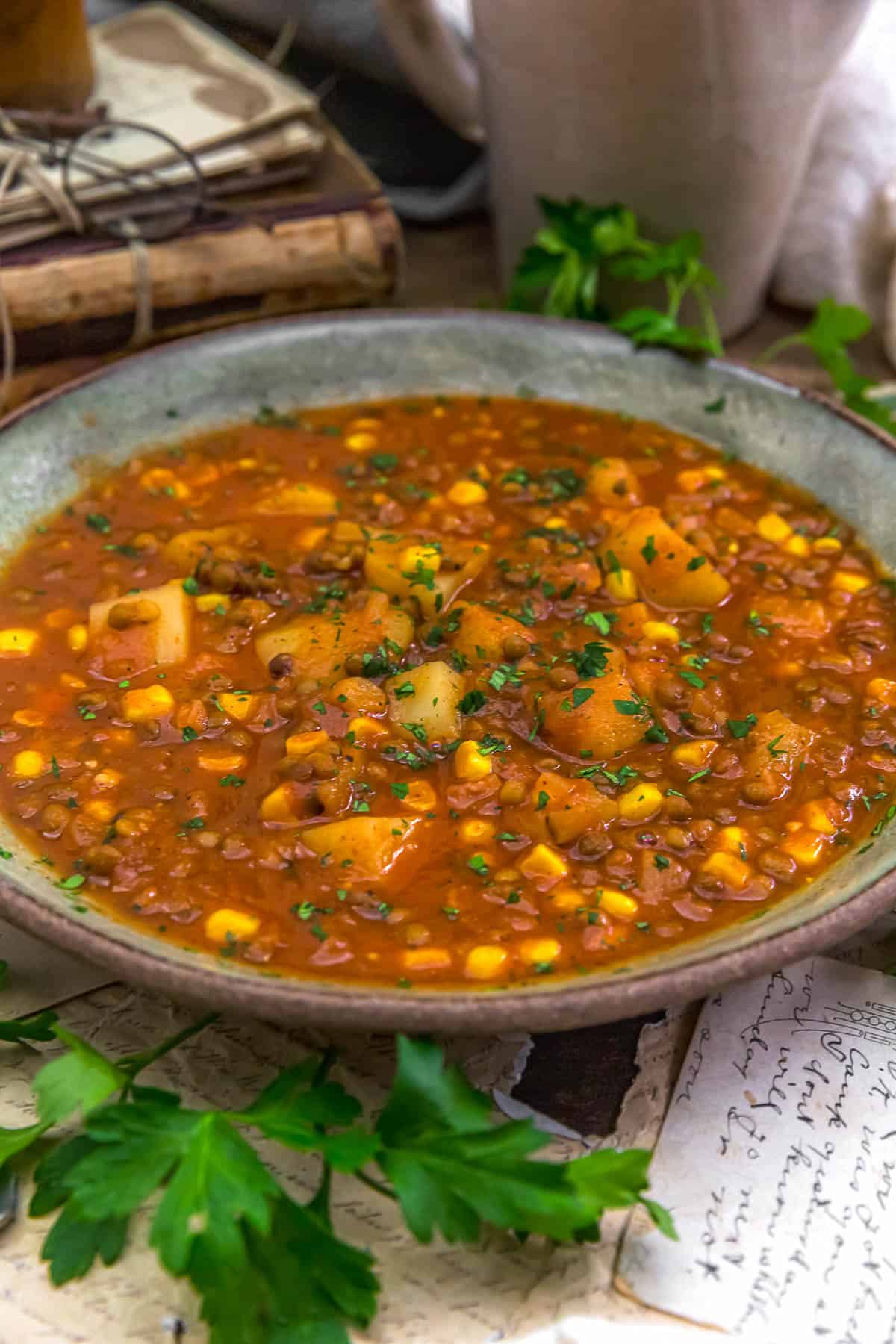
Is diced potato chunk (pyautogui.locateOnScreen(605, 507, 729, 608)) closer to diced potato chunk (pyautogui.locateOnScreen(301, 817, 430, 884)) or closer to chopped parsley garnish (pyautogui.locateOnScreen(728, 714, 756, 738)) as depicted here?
chopped parsley garnish (pyautogui.locateOnScreen(728, 714, 756, 738))

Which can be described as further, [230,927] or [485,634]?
[485,634]

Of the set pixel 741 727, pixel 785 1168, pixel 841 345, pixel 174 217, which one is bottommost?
pixel 785 1168

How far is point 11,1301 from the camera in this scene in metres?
2.45

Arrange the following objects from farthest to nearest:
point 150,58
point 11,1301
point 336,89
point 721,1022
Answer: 1. point 336,89
2. point 150,58
3. point 721,1022
4. point 11,1301

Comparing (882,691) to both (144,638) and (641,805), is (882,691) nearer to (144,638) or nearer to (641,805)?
(641,805)

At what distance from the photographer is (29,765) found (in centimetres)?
304

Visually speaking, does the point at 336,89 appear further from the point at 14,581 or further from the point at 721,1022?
the point at 721,1022

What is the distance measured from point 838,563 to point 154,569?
1.78 m

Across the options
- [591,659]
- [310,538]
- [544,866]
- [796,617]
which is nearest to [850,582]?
[796,617]

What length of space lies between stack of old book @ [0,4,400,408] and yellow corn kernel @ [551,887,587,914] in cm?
264

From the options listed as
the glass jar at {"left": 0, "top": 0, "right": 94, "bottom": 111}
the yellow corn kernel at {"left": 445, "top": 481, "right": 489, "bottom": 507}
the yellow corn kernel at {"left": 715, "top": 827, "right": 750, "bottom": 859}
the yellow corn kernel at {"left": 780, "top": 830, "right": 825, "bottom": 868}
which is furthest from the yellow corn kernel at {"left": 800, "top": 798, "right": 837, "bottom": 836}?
the glass jar at {"left": 0, "top": 0, "right": 94, "bottom": 111}

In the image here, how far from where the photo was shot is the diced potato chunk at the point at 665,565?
352 centimetres

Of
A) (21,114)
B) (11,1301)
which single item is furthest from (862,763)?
(21,114)

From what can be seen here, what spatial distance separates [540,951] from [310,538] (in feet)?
4.90
